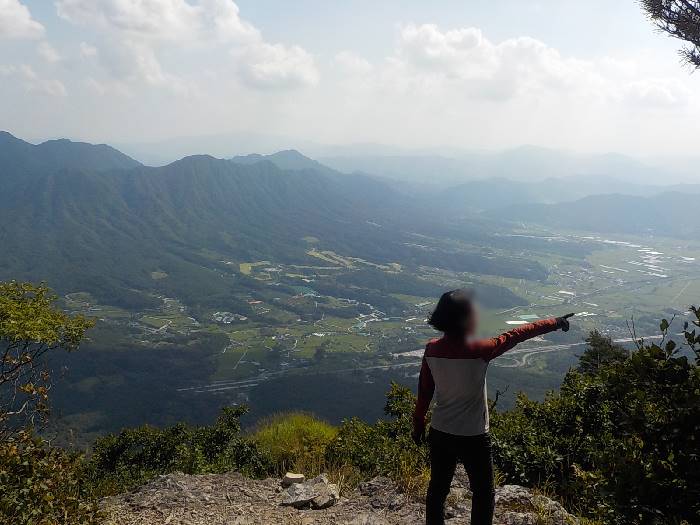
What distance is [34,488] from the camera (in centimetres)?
405

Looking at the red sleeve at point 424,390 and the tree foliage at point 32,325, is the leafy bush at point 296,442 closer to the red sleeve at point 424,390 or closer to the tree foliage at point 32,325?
the red sleeve at point 424,390

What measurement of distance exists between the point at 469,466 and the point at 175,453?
30.0 feet

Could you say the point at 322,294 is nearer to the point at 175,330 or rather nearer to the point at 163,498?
the point at 175,330

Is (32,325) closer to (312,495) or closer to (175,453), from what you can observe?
(175,453)

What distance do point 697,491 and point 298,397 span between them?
7043cm

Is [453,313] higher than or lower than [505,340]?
higher

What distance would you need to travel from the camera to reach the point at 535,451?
6.49 meters

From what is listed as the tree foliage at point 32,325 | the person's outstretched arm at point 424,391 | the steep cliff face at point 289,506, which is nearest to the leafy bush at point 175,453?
the steep cliff face at point 289,506

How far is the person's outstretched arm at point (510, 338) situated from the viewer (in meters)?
3.58

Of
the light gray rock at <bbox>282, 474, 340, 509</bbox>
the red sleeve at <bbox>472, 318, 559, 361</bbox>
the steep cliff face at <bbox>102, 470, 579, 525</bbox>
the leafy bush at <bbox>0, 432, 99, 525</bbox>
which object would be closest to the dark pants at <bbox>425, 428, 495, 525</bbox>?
the red sleeve at <bbox>472, 318, 559, 361</bbox>

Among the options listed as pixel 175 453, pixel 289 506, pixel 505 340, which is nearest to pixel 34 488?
pixel 289 506

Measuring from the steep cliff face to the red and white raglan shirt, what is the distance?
6.38 ft

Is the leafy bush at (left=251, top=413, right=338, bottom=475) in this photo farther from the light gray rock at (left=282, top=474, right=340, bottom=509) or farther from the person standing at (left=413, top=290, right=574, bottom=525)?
the person standing at (left=413, top=290, right=574, bottom=525)

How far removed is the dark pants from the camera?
375cm
